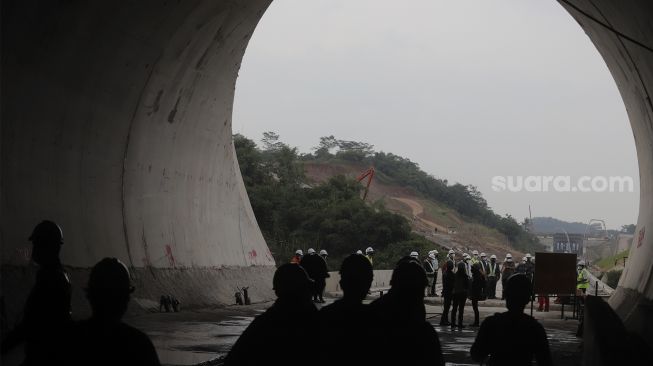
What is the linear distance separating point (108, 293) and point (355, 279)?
5.45 feet

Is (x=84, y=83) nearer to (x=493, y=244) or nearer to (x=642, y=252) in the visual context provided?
(x=642, y=252)

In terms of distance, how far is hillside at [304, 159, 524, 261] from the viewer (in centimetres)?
14875

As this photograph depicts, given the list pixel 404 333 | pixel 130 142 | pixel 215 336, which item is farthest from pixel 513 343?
pixel 130 142

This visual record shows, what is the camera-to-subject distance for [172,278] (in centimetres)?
2128

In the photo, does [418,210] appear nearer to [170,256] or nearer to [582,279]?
[582,279]

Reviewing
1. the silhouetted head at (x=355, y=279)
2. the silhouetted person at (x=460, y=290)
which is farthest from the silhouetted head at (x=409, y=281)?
the silhouetted person at (x=460, y=290)

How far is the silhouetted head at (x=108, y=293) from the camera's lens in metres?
5.05

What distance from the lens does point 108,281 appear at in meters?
5.06

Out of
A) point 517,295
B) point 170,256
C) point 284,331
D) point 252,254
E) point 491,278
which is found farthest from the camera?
point 491,278

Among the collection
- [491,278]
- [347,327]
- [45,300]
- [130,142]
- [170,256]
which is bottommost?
[347,327]

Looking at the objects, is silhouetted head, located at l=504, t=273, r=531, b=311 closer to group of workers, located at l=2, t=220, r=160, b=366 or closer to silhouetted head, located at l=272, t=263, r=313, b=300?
silhouetted head, located at l=272, t=263, r=313, b=300

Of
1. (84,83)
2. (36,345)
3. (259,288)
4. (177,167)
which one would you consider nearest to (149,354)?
(36,345)

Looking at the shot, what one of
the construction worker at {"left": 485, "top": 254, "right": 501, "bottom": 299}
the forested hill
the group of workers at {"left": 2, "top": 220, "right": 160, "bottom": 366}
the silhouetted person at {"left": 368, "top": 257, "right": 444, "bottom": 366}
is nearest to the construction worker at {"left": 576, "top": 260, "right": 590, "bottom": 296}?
the construction worker at {"left": 485, "top": 254, "right": 501, "bottom": 299}

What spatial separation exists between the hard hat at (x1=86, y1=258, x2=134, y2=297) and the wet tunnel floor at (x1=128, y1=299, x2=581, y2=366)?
741 centimetres
